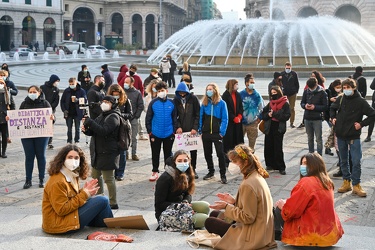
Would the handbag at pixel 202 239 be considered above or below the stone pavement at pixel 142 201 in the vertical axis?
above

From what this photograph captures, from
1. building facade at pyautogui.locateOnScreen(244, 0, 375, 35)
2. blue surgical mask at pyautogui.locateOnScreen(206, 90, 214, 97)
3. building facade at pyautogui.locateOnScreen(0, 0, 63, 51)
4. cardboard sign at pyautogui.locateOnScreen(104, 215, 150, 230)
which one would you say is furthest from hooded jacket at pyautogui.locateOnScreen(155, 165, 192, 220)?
building facade at pyautogui.locateOnScreen(0, 0, 63, 51)

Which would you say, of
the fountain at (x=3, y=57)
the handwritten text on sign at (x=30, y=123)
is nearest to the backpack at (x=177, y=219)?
the handwritten text on sign at (x=30, y=123)

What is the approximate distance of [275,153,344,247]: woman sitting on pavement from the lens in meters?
4.99

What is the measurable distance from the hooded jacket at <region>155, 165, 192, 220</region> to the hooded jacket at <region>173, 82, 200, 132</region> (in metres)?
2.82

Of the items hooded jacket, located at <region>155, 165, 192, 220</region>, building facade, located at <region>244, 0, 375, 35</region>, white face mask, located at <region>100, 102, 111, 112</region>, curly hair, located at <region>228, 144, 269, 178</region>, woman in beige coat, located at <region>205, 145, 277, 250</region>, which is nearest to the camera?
woman in beige coat, located at <region>205, 145, 277, 250</region>

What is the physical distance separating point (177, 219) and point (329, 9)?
189 feet

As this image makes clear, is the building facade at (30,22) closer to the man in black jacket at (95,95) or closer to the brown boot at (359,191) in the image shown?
the man in black jacket at (95,95)

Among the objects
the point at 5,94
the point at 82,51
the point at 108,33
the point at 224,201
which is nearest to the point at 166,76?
the point at 5,94

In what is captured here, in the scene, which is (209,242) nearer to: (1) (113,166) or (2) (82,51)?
(1) (113,166)

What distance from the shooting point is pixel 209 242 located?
207 inches

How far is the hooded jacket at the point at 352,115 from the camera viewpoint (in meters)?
7.94

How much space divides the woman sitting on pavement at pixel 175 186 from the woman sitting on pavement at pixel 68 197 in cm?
65

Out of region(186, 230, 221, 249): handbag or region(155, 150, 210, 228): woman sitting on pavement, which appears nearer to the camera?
region(186, 230, 221, 249): handbag

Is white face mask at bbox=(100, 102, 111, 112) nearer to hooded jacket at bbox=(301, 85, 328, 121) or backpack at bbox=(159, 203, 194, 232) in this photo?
backpack at bbox=(159, 203, 194, 232)
